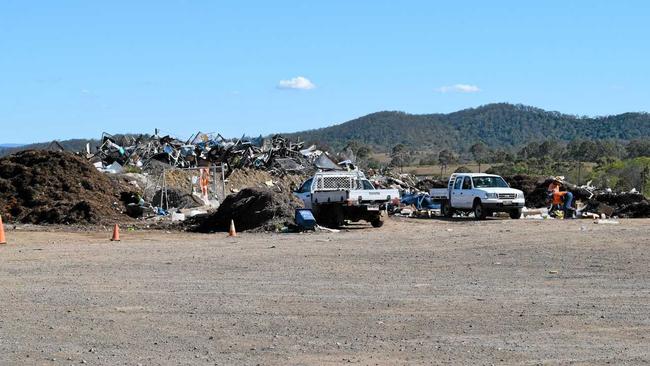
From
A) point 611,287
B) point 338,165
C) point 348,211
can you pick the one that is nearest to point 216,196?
point 348,211

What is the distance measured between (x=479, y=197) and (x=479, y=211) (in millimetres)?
537

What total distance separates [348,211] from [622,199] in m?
18.2

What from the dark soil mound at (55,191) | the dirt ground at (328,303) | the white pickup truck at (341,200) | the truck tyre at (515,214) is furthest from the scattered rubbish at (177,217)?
the truck tyre at (515,214)

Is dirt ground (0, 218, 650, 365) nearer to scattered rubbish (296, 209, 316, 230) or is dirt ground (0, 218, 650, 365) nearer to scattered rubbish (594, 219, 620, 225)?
scattered rubbish (296, 209, 316, 230)

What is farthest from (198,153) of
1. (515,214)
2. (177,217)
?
(515,214)

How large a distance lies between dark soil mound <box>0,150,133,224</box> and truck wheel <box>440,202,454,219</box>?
42.0 ft

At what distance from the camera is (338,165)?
190ft

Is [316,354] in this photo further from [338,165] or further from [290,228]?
[338,165]

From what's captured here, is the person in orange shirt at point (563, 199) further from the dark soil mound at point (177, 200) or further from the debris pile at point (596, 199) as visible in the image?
the dark soil mound at point (177, 200)

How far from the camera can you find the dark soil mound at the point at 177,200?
3850cm

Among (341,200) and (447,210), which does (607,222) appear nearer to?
(447,210)

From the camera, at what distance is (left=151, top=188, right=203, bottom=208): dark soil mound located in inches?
1516

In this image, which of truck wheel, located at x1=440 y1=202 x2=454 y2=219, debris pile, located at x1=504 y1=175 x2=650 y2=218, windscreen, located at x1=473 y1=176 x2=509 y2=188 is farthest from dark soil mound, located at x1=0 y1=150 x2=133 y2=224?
debris pile, located at x1=504 y1=175 x2=650 y2=218

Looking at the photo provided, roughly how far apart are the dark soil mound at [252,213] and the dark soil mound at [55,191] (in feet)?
13.1
